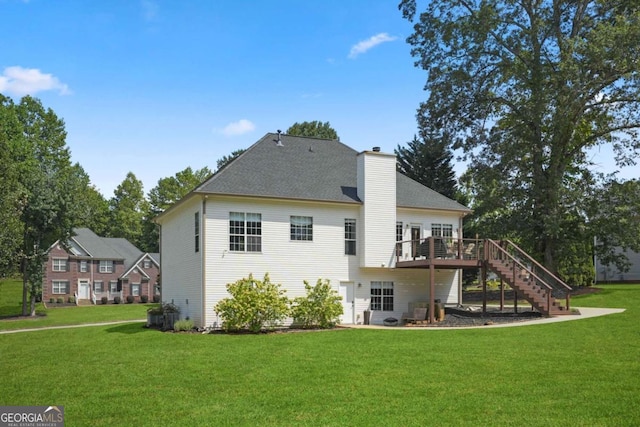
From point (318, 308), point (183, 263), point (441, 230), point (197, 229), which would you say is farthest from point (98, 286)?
point (318, 308)

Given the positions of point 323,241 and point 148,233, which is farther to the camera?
point 148,233

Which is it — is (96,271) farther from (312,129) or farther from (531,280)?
(531,280)

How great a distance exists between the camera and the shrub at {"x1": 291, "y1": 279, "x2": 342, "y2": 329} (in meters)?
23.0

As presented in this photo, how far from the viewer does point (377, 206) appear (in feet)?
84.0

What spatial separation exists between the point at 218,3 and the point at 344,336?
35.1ft

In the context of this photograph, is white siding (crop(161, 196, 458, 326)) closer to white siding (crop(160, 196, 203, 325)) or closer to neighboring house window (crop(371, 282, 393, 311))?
white siding (crop(160, 196, 203, 325))

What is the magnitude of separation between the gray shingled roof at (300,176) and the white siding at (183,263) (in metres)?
1.87

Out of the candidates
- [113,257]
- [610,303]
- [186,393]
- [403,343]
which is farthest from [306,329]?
[113,257]

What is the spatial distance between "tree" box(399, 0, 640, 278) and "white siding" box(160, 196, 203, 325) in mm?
16230

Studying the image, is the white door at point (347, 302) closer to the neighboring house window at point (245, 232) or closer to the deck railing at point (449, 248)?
the deck railing at point (449, 248)

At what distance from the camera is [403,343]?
16812 mm

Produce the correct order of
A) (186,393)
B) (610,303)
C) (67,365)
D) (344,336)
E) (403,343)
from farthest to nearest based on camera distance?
(610,303), (344,336), (403,343), (67,365), (186,393)

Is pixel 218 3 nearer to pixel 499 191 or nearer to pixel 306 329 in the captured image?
pixel 306 329

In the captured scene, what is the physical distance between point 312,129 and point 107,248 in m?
25.2
